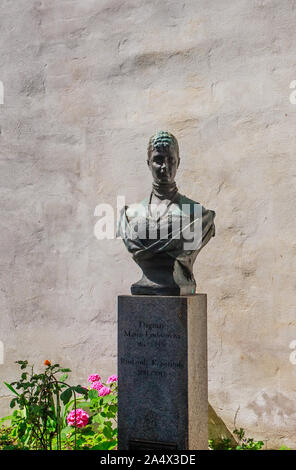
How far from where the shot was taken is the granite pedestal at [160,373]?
2695 mm

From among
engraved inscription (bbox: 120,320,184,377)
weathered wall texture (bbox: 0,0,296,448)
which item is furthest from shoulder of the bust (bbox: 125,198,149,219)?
weathered wall texture (bbox: 0,0,296,448)

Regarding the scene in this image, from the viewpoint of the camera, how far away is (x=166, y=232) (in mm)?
2820

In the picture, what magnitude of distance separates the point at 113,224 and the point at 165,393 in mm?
1705

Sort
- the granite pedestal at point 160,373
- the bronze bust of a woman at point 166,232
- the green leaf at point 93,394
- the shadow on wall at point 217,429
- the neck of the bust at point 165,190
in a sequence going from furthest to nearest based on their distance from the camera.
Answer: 1. the shadow on wall at point 217,429
2. the green leaf at point 93,394
3. the neck of the bust at point 165,190
4. the bronze bust of a woman at point 166,232
5. the granite pedestal at point 160,373

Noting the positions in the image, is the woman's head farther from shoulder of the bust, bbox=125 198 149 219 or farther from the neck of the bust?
shoulder of the bust, bbox=125 198 149 219

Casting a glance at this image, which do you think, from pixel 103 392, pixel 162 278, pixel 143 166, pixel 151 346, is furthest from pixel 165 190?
pixel 103 392

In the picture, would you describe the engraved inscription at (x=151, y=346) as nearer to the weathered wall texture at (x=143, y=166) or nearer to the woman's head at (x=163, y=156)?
the woman's head at (x=163, y=156)

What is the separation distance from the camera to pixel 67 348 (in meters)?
4.18

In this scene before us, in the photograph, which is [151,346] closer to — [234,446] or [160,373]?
[160,373]

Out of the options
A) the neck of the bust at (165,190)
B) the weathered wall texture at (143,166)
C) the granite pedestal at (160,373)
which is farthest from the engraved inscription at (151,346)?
the weathered wall texture at (143,166)

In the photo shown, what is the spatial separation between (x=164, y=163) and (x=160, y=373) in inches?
45.4

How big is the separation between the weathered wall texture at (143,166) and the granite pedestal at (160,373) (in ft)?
3.07

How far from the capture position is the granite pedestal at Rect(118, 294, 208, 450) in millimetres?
2695

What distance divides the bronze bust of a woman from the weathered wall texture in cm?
93
